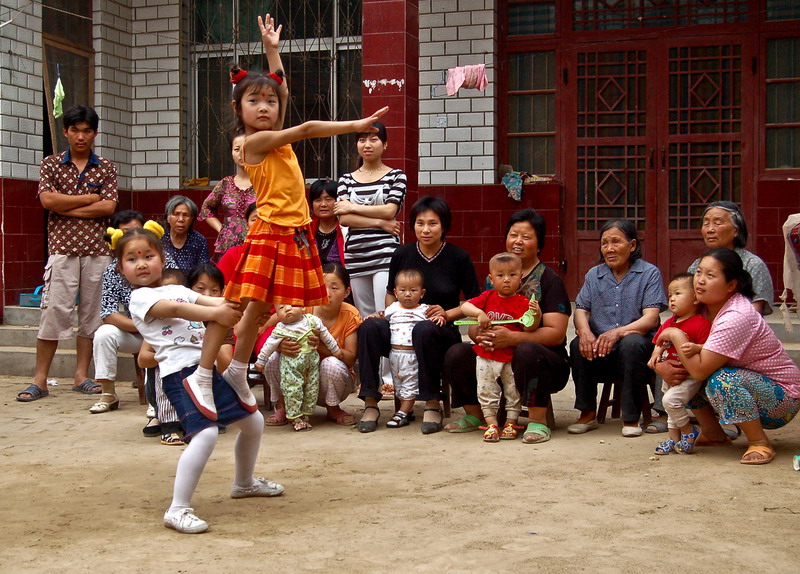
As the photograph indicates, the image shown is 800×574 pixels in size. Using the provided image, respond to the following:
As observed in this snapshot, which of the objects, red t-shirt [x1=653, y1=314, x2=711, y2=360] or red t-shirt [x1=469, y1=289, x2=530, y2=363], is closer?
red t-shirt [x1=653, y1=314, x2=711, y2=360]

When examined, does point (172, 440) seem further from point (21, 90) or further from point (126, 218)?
point (21, 90)

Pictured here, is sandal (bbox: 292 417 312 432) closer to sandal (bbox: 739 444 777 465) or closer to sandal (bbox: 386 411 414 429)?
sandal (bbox: 386 411 414 429)

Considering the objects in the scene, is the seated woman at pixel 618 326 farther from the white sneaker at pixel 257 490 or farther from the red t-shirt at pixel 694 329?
the white sneaker at pixel 257 490

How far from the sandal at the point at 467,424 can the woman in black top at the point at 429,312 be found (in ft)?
0.35

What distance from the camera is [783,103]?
855 centimetres

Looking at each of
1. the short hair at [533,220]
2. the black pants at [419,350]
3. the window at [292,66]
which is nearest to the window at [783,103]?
the window at [292,66]

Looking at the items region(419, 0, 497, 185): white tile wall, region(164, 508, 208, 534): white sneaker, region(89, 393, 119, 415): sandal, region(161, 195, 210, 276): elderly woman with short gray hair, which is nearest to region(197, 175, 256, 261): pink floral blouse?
region(161, 195, 210, 276): elderly woman with short gray hair

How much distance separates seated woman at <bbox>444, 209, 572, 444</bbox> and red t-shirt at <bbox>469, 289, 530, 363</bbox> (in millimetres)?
62

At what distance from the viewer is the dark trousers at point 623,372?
16.8 ft

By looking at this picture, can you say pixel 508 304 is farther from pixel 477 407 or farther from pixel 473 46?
pixel 473 46

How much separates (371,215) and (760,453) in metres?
2.73

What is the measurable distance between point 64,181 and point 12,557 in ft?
13.2

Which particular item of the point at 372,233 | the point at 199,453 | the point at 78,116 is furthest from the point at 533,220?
the point at 78,116

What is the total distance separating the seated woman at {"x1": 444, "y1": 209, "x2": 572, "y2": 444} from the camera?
5.09 metres
